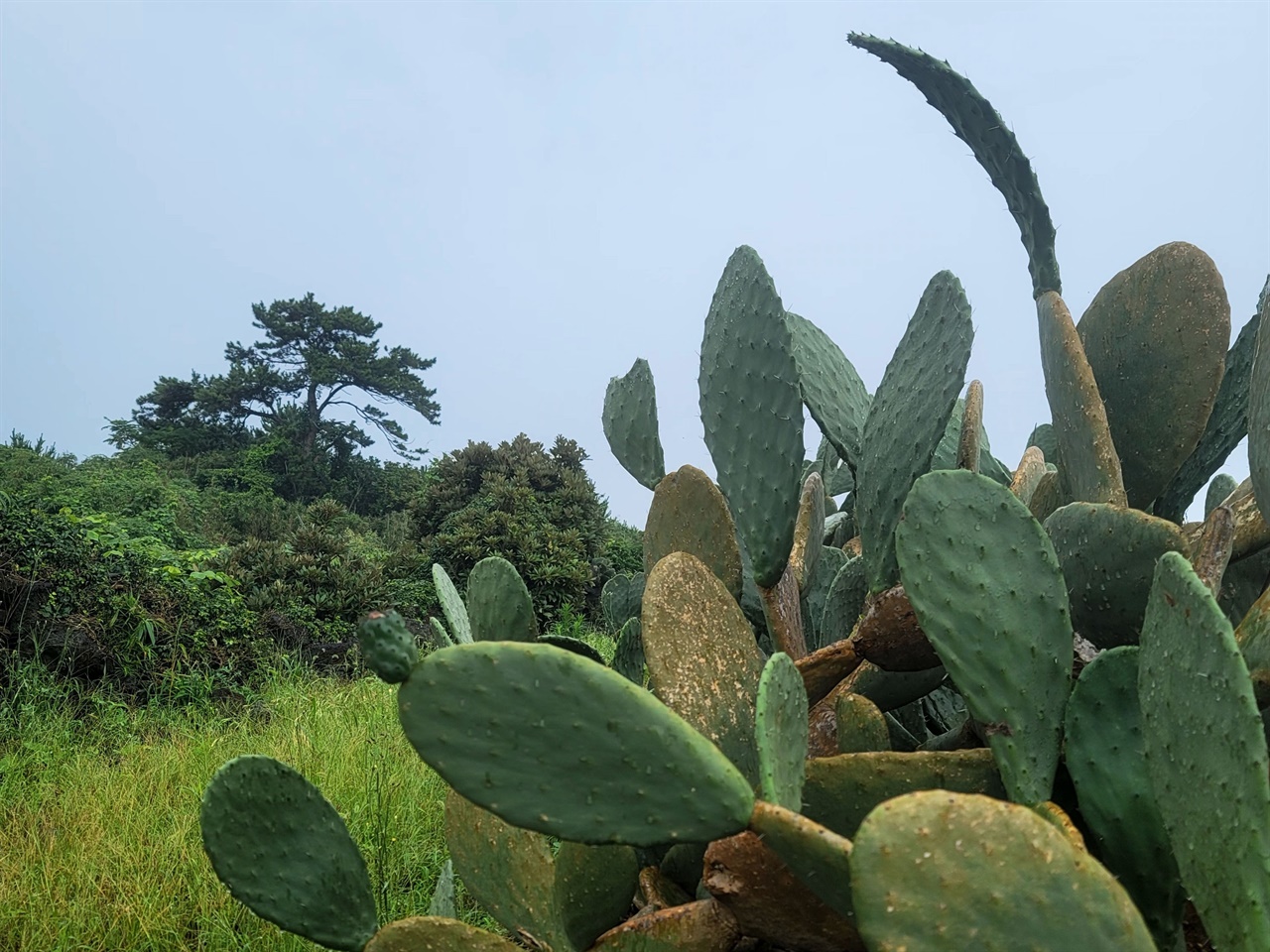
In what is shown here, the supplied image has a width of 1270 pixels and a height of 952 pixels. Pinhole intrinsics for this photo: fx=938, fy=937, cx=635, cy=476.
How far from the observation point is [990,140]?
3.71ft

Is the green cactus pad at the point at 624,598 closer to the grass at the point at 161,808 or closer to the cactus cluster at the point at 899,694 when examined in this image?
the cactus cluster at the point at 899,694

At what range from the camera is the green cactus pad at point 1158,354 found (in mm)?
953

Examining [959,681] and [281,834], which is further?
[281,834]

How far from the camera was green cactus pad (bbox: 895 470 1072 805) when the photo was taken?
0.67 meters

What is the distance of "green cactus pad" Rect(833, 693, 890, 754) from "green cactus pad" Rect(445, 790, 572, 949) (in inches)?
14.4

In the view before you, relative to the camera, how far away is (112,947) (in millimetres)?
3096

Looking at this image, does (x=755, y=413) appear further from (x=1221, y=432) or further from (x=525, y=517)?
(x=525, y=517)

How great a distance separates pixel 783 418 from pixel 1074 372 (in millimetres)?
301

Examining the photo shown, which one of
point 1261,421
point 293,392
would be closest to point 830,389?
point 1261,421

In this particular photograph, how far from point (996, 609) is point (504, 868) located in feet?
1.92

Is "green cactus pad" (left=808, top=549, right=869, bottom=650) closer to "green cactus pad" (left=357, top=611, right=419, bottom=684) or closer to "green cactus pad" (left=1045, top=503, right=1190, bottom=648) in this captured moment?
"green cactus pad" (left=1045, top=503, right=1190, bottom=648)

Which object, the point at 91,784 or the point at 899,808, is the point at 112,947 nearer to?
the point at 91,784

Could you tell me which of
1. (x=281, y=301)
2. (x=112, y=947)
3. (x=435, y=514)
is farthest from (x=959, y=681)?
(x=281, y=301)

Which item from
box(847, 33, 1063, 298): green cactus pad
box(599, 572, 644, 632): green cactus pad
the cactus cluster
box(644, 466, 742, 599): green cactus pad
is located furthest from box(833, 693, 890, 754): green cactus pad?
box(599, 572, 644, 632): green cactus pad
